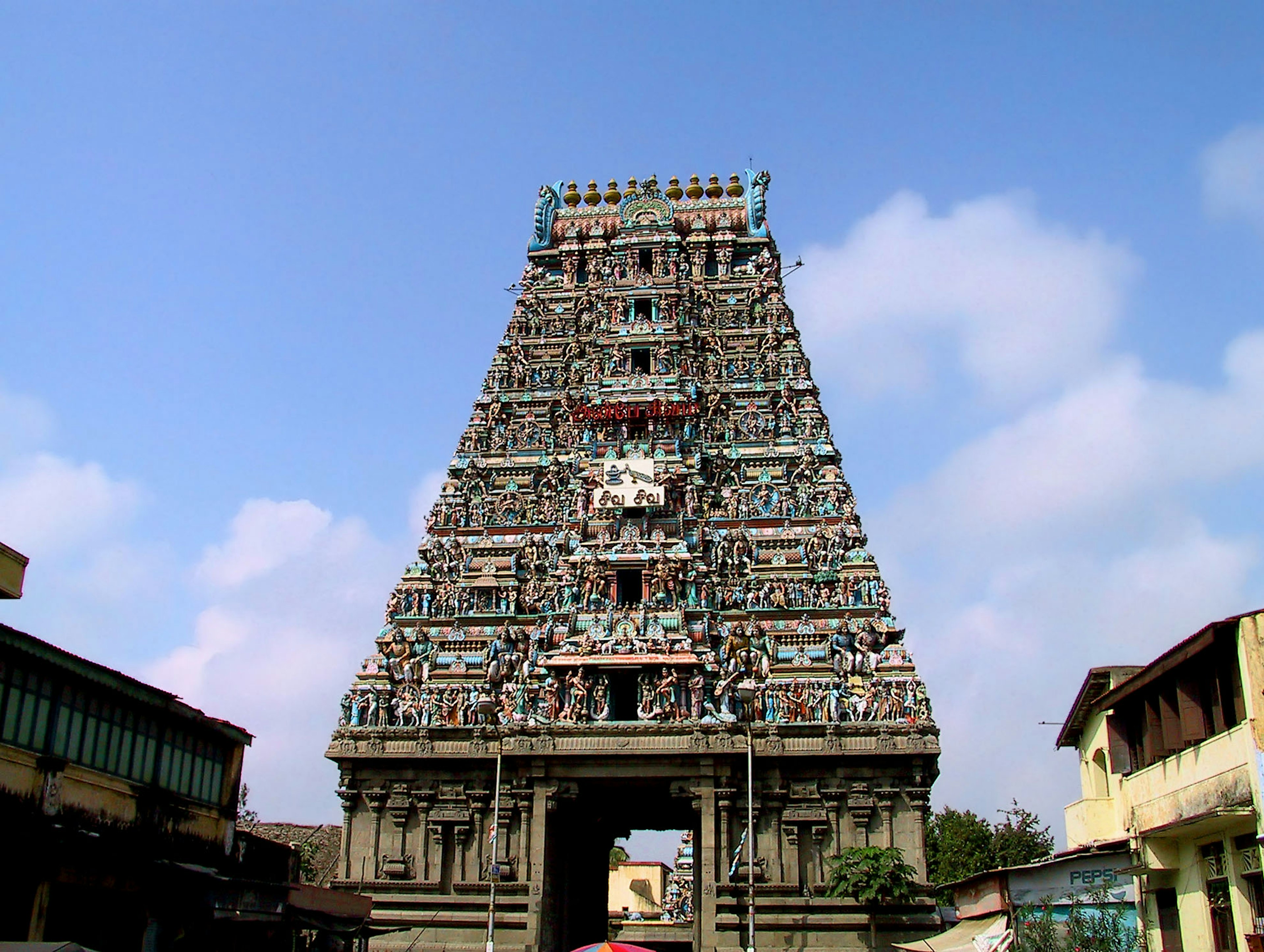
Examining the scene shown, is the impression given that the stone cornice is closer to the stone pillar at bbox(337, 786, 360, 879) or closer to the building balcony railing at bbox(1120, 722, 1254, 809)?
the stone pillar at bbox(337, 786, 360, 879)

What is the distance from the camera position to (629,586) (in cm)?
4544

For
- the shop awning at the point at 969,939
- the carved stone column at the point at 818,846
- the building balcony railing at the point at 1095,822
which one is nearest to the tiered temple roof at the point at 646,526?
the carved stone column at the point at 818,846

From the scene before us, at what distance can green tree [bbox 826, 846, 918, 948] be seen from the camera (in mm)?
36562

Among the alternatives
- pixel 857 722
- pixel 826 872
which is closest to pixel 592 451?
pixel 857 722

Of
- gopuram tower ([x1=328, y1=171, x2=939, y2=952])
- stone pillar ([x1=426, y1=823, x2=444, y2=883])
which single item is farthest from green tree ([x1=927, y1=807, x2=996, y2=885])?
stone pillar ([x1=426, y1=823, x2=444, y2=883])

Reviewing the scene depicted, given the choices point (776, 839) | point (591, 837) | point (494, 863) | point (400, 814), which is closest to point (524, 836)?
point (494, 863)

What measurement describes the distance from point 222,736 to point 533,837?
512 inches

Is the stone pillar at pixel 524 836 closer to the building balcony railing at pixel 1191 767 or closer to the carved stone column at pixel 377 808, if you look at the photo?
the carved stone column at pixel 377 808

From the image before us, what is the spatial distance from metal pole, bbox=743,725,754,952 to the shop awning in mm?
4509

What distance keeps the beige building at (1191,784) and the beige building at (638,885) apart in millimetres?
67195

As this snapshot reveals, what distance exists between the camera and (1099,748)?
29.3m

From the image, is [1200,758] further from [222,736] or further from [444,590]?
[444,590]

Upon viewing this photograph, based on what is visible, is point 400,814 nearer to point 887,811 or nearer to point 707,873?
point 707,873

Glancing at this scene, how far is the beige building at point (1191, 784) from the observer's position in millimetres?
20969
